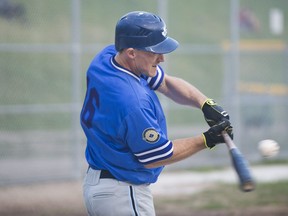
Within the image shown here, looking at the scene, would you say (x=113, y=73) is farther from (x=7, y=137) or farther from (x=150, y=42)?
(x=7, y=137)

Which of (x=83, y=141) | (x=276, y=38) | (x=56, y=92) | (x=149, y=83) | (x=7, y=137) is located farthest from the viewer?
(x=276, y=38)

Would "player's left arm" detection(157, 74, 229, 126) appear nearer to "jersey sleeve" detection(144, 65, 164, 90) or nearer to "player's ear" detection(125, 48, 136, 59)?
"jersey sleeve" detection(144, 65, 164, 90)

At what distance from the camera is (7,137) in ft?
30.1

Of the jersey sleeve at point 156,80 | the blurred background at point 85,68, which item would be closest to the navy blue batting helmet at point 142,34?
the jersey sleeve at point 156,80

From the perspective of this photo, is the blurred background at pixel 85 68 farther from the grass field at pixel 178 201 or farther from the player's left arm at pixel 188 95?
the player's left arm at pixel 188 95

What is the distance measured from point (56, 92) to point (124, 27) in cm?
683

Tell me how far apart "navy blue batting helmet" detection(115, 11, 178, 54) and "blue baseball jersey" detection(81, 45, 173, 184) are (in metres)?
0.19

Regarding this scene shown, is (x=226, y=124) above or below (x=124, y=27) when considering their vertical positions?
below

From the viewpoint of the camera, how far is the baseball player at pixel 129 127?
4125 millimetres

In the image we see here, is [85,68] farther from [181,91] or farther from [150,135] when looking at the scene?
[150,135]

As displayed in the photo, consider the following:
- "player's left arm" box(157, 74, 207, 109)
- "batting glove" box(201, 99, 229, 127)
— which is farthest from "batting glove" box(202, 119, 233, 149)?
"player's left arm" box(157, 74, 207, 109)

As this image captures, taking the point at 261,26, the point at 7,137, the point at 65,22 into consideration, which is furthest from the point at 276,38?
the point at 7,137

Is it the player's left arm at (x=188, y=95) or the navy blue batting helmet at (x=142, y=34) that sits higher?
the navy blue batting helmet at (x=142, y=34)

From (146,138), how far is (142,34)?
2.16ft
